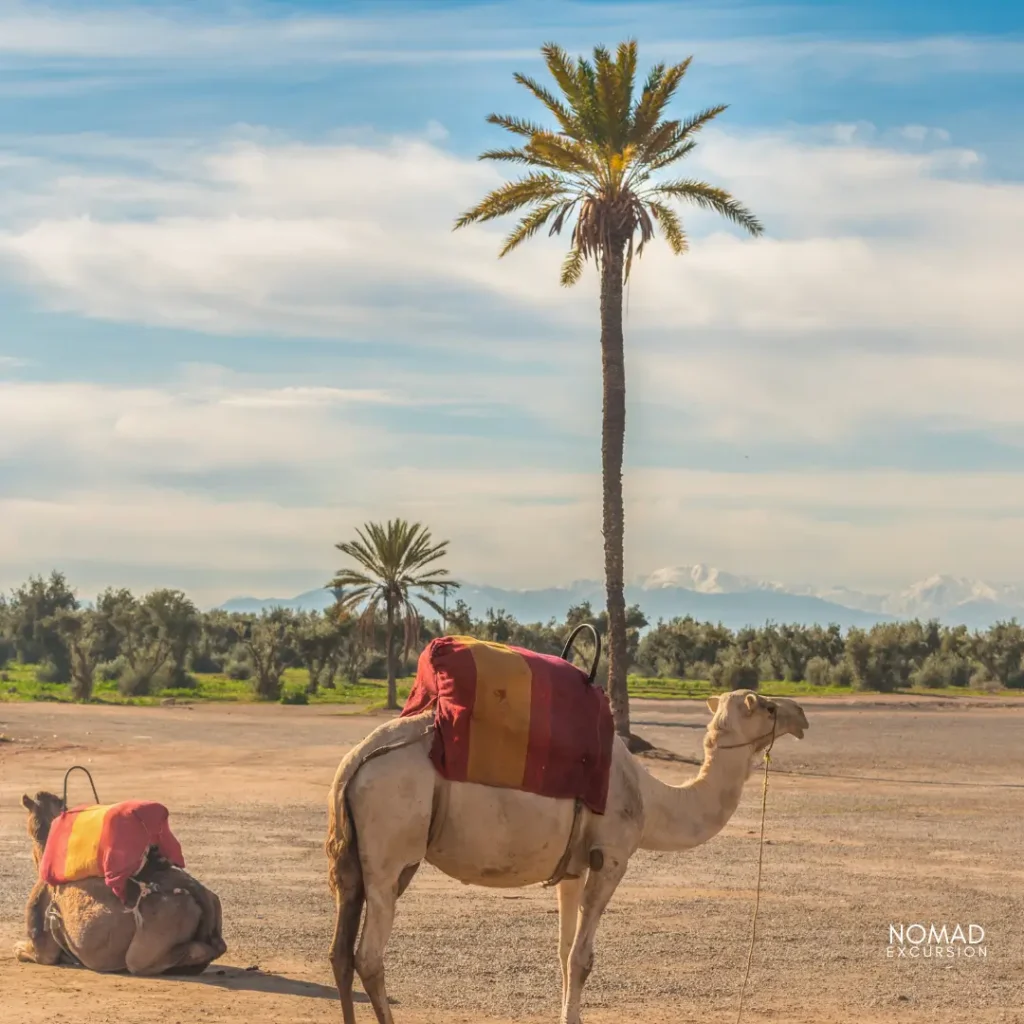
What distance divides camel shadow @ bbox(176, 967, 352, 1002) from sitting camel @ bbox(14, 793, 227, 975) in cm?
15

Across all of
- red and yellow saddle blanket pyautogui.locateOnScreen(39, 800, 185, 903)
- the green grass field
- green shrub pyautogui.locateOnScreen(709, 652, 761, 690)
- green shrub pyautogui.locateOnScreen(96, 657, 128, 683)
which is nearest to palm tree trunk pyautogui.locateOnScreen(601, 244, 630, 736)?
the green grass field

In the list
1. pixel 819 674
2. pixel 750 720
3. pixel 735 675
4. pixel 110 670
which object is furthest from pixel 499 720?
pixel 819 674

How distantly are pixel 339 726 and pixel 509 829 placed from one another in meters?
32.3

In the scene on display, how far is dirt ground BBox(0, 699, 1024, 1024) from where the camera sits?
11023 millimetres

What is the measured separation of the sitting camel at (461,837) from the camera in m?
9.08

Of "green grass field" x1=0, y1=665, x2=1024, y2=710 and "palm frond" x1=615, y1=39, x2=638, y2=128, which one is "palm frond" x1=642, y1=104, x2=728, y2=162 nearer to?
"palm frond" x1=615, y1=39, x2=638, y2=128

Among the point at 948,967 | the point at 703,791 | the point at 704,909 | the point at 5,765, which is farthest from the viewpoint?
the point at 5,765

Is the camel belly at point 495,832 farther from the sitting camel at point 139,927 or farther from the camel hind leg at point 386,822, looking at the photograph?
the sitting camel at point 139,927

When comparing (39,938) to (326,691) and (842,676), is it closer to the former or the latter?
(326,691)

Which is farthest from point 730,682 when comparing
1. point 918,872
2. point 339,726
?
point 918,872

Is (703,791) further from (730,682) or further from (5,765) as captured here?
(730,682)

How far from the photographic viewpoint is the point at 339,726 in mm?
41125

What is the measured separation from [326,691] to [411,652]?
Result: 3.97 metres

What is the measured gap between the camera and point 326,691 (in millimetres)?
59938
